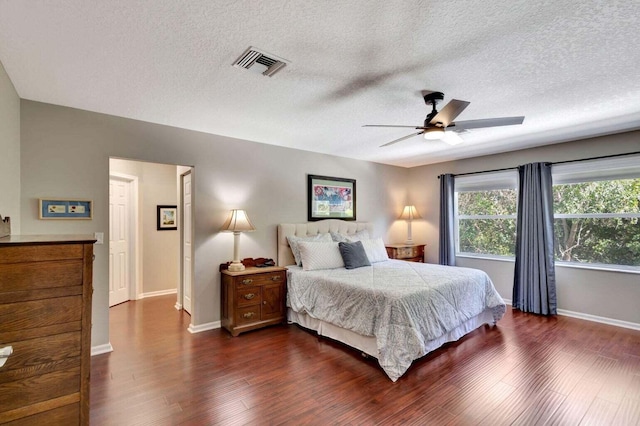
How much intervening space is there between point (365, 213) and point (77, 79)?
434cm

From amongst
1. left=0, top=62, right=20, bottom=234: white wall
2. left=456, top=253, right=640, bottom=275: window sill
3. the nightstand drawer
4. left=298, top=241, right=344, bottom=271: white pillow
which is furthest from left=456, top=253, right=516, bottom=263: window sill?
left=0, top=62, right=20, bottom=234: white wall

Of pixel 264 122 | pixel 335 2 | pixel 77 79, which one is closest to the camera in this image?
pixel 335 2

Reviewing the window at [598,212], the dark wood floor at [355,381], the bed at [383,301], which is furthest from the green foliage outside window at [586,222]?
the bed at [383,301]

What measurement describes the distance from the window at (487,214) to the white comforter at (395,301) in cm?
166

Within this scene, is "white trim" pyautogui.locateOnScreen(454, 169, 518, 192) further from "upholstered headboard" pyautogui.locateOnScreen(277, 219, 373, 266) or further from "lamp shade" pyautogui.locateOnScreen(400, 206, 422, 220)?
"upholstered headboard" pyautogui.locateOnScreen(277, 219, 373, 266)

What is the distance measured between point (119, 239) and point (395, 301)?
4.66m

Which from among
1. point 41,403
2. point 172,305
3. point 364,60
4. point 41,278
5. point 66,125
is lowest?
point 172,305

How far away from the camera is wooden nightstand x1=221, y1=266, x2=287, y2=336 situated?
3615mm

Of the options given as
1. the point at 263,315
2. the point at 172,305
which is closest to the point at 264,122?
the point at 263,315

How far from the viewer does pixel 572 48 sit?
6.66 feet

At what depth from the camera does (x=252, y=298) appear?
3725 mm

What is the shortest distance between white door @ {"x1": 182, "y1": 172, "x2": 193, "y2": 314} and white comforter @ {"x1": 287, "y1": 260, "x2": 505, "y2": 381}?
1.48m

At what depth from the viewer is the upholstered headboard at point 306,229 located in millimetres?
4395

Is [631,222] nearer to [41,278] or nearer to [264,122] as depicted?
[264,122]
